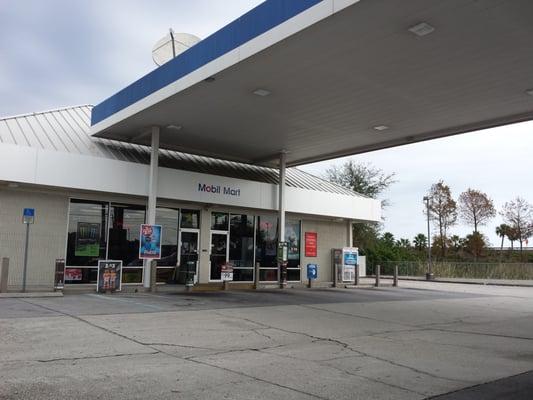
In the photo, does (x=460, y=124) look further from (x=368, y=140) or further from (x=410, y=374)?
(x=410, y=374)

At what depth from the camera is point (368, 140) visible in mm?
21422

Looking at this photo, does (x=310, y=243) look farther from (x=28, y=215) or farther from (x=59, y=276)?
(x=28, y=215)

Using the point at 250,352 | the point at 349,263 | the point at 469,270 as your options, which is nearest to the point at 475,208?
the point at 469,270

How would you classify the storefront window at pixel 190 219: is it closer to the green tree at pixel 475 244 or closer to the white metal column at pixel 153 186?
the white metal column at pixel 153 186

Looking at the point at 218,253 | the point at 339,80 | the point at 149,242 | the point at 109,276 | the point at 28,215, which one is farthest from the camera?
the point at 218,253

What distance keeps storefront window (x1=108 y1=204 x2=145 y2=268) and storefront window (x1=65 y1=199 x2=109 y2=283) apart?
12.4 inches

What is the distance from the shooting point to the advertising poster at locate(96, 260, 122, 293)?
17562 mm

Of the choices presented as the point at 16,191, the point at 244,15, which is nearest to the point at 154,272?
the point at 16,191

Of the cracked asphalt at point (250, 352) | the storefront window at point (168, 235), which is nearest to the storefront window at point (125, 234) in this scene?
the storefront window at point (168, 235)

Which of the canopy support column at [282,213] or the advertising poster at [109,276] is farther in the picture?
the canopy support column at [282,213]

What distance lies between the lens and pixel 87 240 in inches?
752

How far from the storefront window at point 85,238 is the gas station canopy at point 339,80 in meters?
3.04

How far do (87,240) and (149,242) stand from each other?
235 centimetres

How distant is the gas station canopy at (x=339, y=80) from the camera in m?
11.0
